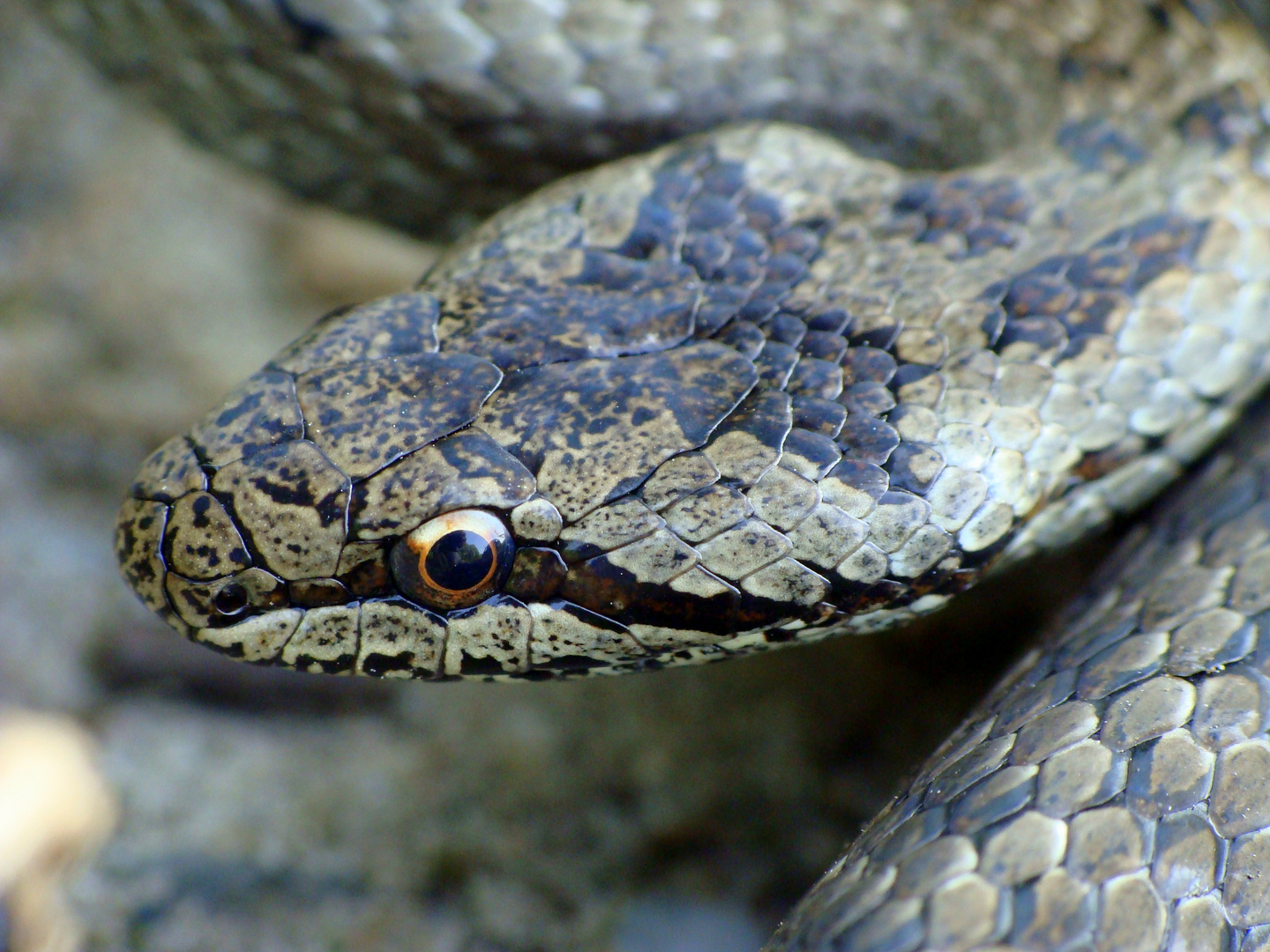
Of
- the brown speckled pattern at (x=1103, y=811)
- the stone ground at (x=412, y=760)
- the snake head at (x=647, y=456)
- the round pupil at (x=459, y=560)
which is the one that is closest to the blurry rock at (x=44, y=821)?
the stone ground at (x=412, y=760)

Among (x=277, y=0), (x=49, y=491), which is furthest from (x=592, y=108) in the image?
(x=49, y=491)

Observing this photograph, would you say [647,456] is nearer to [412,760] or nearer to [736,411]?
[736,411]

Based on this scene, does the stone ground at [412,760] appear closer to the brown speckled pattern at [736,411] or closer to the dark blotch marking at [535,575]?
the brown speckled pattern at [736,411]

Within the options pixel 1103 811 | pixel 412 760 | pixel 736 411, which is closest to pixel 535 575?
pixel 736 411

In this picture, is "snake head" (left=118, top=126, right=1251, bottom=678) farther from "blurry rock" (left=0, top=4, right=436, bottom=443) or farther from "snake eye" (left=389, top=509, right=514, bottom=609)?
"blurry rock" (left=0, top=4, right=436, bottom=443)

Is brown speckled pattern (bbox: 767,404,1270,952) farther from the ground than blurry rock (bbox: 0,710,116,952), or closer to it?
closer to it

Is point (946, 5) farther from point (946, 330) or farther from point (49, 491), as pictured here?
point (49, 491)

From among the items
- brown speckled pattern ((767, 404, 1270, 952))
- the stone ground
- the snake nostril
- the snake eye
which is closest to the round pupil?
the snake eye
